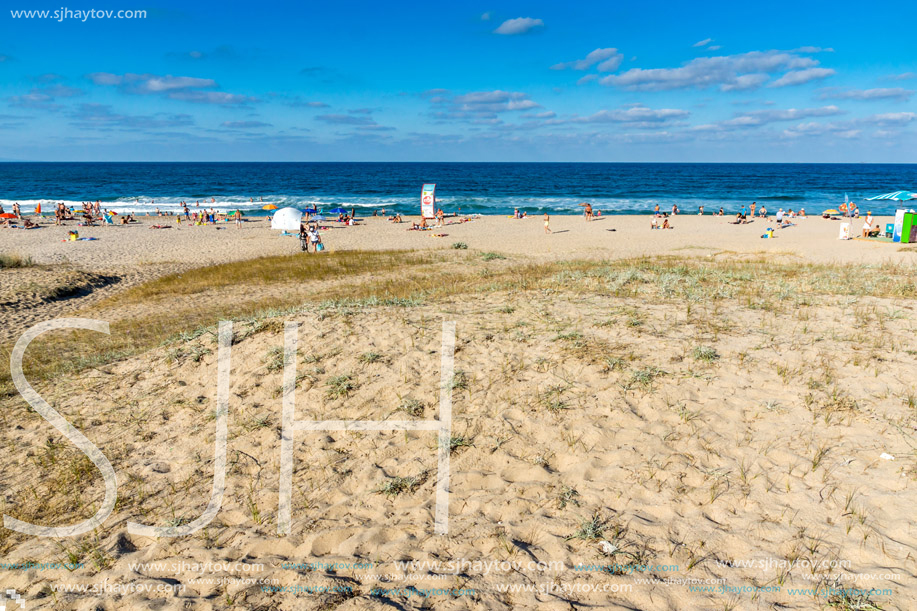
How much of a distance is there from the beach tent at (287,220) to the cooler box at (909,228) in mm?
32639

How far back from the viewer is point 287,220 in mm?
31953

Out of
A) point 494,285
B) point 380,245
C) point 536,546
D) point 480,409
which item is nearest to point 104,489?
point 480,409

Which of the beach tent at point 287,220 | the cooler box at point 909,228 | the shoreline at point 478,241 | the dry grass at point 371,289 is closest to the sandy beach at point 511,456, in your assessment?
the dry grass at point 371,289

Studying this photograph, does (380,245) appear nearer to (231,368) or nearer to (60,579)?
(231,368)

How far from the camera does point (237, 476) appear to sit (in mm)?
5195

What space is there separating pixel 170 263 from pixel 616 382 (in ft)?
72.9

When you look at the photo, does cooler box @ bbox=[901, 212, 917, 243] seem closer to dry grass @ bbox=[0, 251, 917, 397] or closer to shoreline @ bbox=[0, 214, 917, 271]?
shoreline @ bbox=[0, 214, 917, 271]

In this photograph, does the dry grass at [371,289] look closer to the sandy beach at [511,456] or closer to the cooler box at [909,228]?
the sandy beach at [511,456]

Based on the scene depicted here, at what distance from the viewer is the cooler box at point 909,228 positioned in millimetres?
23031

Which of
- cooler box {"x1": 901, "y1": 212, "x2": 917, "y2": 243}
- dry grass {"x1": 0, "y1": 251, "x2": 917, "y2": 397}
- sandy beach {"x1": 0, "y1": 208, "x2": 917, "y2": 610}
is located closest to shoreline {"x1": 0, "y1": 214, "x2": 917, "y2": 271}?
cooler box {"x1": 901, "y1": 212, "x2": 917, "y2": 243}

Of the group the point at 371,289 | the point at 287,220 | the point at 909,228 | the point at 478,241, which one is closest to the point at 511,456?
the point at 371,289

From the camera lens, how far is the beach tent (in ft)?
104

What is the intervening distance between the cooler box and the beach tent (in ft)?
107

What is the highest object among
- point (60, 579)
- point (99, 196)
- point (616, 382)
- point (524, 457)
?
point (99, 196)
